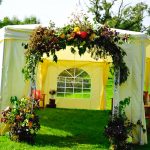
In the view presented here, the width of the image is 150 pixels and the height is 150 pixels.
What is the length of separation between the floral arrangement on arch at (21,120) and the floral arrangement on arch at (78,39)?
840mm

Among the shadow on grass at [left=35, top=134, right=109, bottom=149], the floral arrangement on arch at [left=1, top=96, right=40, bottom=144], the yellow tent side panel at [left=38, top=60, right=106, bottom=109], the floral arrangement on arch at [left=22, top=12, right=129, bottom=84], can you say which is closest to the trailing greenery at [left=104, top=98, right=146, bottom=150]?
the shadow on grass at [left=35, top=134, right=109, bottom=149]

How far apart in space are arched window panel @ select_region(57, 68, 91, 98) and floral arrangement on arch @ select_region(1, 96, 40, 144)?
7519 mm

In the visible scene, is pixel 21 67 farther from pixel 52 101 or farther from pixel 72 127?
pixel 52 101

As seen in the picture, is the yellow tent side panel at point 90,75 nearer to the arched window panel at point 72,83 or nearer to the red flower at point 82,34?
the arched window panel at point 72,83

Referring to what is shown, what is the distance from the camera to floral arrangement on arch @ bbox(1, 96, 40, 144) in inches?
333

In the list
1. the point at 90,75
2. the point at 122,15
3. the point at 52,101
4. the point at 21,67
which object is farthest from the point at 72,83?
the point at 122,15

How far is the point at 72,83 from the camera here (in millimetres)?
16375

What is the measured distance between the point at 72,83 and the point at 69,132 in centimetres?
613

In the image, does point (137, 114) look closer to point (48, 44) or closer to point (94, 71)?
point (48, 44)

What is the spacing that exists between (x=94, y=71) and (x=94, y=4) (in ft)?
73.3

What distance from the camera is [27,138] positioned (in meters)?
8.56

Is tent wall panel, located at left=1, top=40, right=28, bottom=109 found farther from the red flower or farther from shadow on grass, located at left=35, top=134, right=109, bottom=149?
the red flower

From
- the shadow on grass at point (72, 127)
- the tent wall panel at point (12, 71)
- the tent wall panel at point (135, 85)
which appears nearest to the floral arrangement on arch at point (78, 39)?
the tent wall panel at point (135, 85)

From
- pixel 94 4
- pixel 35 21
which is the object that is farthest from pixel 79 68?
pixel 35 21
